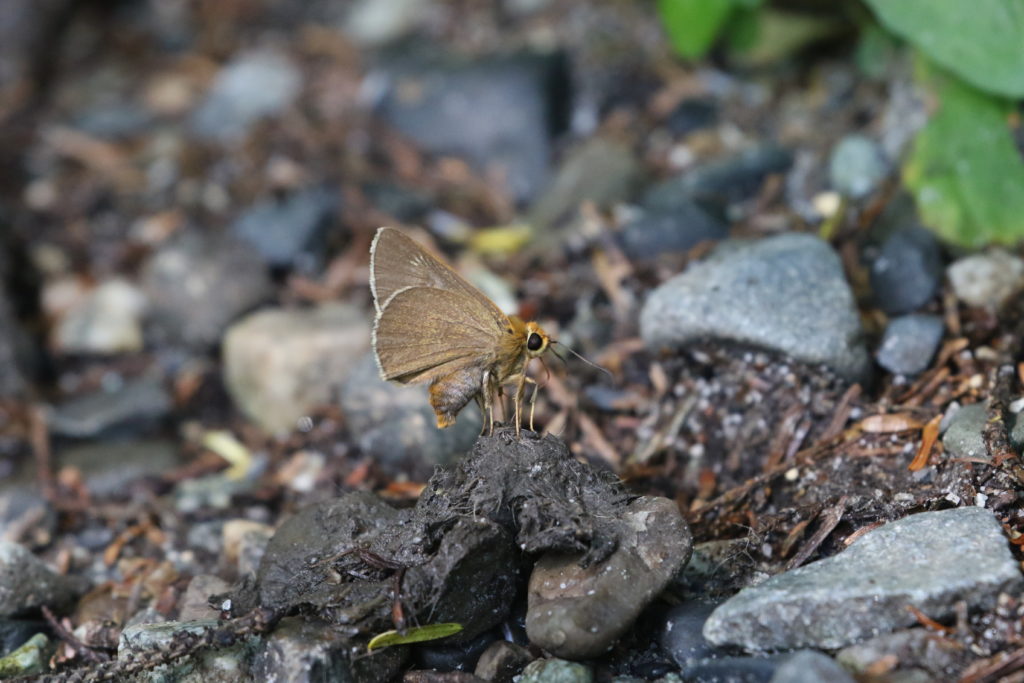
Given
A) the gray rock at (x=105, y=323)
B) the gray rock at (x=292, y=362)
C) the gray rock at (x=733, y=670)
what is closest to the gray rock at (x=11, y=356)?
the gray rock at (x=105, y=323)

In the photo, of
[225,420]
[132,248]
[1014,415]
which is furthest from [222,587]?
[132,248]

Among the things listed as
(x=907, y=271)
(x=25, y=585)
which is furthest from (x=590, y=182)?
(x=25, y=585)

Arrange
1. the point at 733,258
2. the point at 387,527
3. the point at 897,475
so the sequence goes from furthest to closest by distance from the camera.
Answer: the point at 733,258 → the point at 897,475 → the point at 387,527

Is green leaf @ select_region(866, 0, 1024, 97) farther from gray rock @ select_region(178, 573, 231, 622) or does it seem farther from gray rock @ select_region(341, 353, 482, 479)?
gray rock @ select_region(178, 573, 231, 622)

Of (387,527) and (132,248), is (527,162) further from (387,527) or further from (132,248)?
(387,527)

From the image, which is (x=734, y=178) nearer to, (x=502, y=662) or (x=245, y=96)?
(x=502, y=662)

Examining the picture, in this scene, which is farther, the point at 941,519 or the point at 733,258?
the point at 733,258

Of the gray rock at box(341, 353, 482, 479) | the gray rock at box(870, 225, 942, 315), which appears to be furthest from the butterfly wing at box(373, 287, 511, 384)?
the gray rock at box(870, 225, 942, 315)
